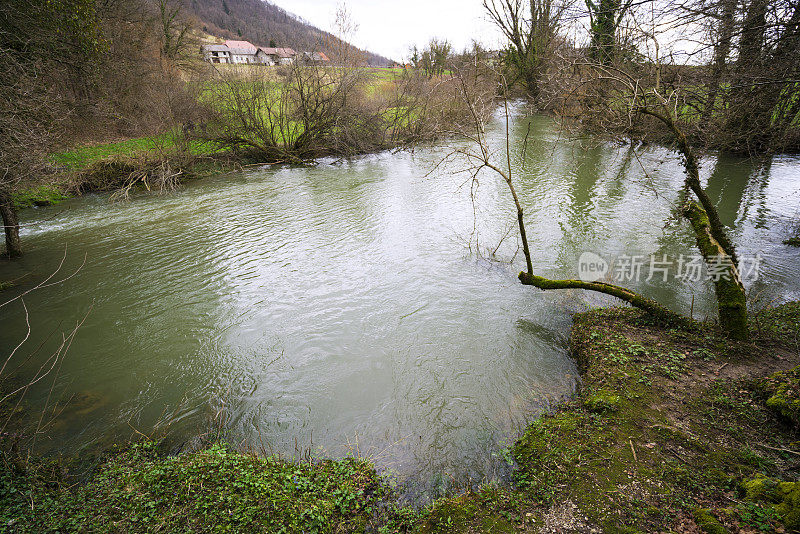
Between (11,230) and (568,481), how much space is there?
13.5 m

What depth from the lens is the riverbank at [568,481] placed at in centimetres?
290

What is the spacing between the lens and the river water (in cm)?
485

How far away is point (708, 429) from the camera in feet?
11.7

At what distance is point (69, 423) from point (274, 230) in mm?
7412

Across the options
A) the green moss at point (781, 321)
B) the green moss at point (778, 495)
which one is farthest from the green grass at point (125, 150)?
the green moss at point (781, 321)

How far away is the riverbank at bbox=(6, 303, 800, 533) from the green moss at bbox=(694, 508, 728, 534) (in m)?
0.01

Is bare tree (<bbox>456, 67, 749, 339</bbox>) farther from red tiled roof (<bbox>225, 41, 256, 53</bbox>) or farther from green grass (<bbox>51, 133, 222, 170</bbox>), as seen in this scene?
red tiled roof (<bbox>225, 41, 256, 53</bbox>)

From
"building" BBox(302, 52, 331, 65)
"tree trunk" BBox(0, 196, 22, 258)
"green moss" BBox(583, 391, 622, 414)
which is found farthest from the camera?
"building" BBox(302, 52, 331, 65)

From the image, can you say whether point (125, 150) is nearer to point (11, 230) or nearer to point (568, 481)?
point (11, 230)

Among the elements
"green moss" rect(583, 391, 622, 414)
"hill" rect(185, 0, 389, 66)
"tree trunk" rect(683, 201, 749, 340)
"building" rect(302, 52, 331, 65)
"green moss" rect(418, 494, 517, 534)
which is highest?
"hill" rect(185, 0, 389, 66)

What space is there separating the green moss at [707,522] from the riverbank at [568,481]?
0.04ft

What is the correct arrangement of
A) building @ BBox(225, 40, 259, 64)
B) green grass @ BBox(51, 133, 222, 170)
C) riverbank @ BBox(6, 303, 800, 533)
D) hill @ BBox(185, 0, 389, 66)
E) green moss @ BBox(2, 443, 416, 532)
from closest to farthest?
riverbank @ BBox(6, 303, 800, 533) → green moss @ BBox(2, 443, 416, 532) → green grass @ BBox(51, 133, 222, 170) → building @ BBox(225, 40, 259, 64) → hill @ BBox(185, 0, 389, 66)

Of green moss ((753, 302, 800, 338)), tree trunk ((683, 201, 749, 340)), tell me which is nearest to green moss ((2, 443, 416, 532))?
tree trunk ((683, 201, 749, 340))

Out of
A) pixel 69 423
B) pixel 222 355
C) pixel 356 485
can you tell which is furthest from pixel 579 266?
pixel 69 423
